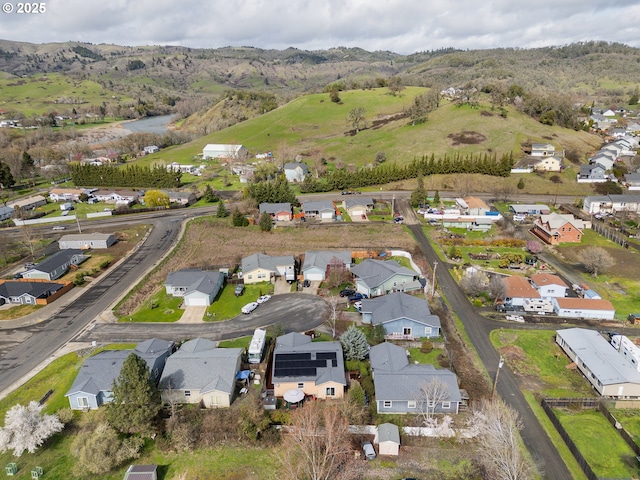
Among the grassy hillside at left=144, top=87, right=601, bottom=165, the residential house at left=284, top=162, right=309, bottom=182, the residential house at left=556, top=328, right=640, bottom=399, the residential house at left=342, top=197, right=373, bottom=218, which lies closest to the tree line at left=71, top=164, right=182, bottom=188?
the grassy hillside at left=144, top=87, right=601, bottom=165

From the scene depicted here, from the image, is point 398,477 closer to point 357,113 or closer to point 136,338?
point 136,338

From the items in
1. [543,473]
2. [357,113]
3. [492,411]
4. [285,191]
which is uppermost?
[357,113]

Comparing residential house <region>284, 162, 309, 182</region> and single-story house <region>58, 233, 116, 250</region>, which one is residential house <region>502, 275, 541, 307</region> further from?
residential house <region>284, 162, 309, 182</region>

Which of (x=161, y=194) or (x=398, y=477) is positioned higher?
(x=161, y=194)

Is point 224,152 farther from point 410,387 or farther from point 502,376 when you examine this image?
point 502,376

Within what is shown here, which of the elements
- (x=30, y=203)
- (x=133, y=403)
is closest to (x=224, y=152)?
(x=30, y=203)

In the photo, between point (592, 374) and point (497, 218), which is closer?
point (592, 374)

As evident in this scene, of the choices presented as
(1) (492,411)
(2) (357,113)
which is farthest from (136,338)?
(2) (357,113)
